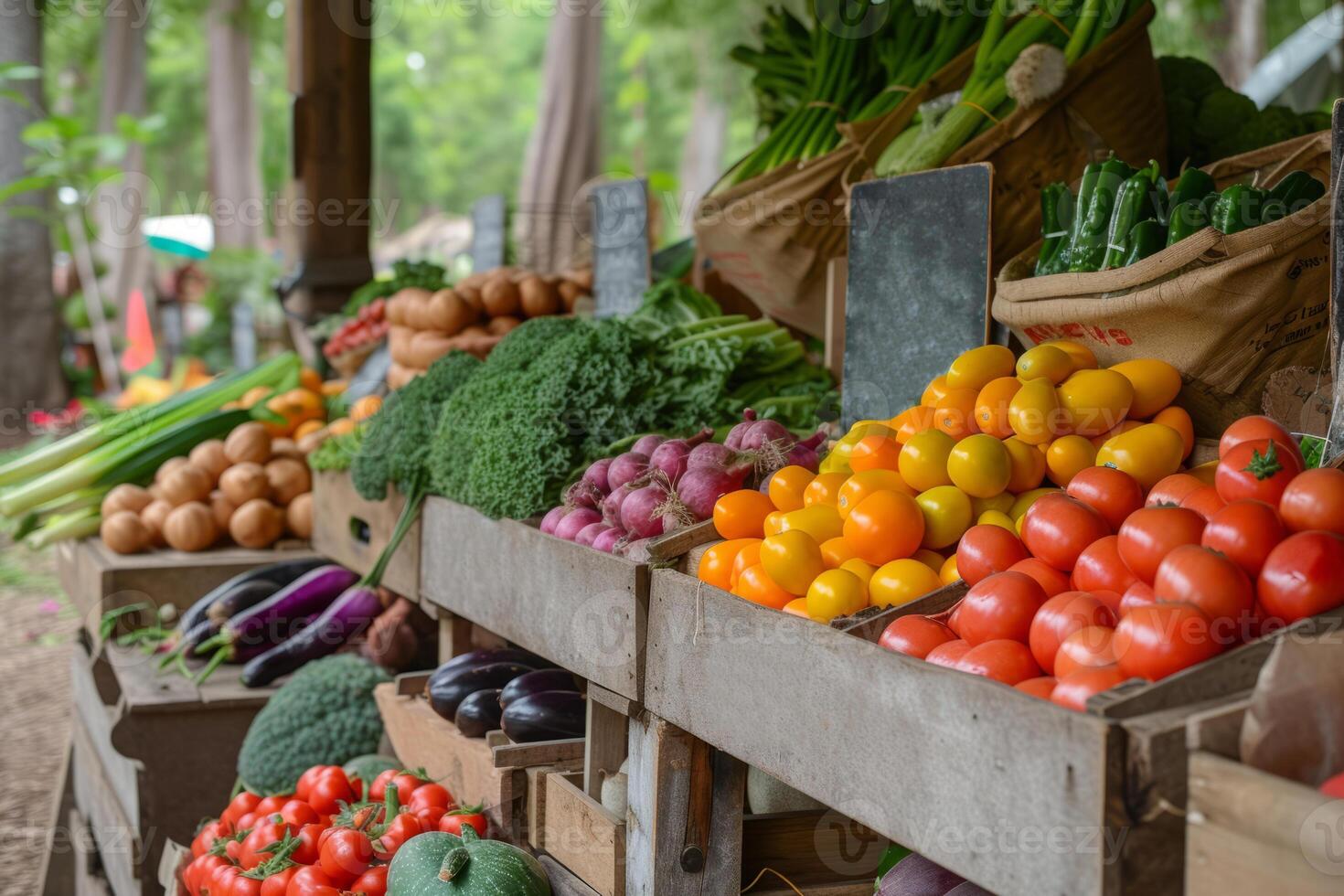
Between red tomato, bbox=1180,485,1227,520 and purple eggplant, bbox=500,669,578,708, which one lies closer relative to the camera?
red tomato, bbox=1180,485,1227,520

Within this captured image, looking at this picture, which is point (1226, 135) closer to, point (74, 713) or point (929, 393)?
point (929, 393)

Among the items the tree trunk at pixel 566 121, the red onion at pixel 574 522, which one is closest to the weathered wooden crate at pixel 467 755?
the red onion at pixel 574 522

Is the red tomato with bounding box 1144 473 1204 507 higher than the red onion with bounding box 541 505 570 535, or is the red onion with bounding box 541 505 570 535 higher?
the red tomato with bounding box 1144 473 1204 507

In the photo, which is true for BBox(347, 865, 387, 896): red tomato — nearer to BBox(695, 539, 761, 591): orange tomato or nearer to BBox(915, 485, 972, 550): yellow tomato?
BBox(695, 539, 761, 591): orange tomato

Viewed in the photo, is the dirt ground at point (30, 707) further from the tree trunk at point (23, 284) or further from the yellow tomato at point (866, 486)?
the yellow tomato at point (866, 486)

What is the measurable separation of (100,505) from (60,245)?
7039 millimetres

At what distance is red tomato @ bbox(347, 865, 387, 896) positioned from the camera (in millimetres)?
2348

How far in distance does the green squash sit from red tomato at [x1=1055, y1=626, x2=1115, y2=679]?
3.83ft

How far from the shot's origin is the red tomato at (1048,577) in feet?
5.57

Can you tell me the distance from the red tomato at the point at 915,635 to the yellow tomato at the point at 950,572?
0.19 metres

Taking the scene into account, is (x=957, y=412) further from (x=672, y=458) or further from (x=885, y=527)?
(x=672, y=458)

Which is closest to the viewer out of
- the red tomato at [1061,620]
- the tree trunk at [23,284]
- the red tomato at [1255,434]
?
the red tomato at [1061,620]

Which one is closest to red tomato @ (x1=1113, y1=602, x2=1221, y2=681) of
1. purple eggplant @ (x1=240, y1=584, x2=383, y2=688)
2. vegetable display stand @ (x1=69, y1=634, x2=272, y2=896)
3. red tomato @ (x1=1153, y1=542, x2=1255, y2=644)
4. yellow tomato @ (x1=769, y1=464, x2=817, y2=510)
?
red tomato @ (x1=1153, y1=542, x2=1255, y2=644)

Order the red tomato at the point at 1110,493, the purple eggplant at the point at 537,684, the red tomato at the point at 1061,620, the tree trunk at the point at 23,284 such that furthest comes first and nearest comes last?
the tree trunk at the point at 23,284, the purple eggplant at the point at 537,684, the red tomato at the point at 1110,493, the red tomato at the point at 1061,620
